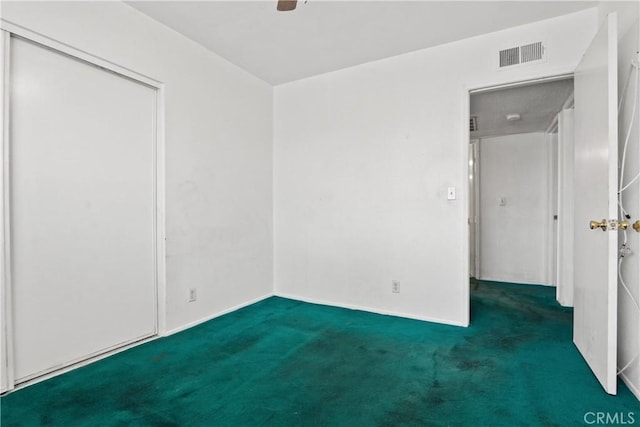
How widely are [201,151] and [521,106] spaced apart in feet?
12.1

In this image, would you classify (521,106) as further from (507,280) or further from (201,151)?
(201,151)

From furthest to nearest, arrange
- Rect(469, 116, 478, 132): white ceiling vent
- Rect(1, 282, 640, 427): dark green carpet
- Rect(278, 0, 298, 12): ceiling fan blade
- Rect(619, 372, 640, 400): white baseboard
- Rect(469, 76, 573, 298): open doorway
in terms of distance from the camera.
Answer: Rect(469, 76, 573, 298): open doorway < Rect(469, 116, 478, 132): white ceiling vent < Rect(619, 372, 640, 400): white baseboard < Rect(1, 282, 640, 427): dark green carpet < Rect(278, 0, 298, 12): ceiling fan blade

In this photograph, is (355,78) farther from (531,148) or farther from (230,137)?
(531,148)

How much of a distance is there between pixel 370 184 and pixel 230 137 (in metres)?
1.58

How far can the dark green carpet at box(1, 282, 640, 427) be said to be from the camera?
5.61 ft

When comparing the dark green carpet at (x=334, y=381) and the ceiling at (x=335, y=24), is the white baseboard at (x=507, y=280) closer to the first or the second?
the dark green carpet at (x=334, y=381)

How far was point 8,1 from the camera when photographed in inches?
75.5

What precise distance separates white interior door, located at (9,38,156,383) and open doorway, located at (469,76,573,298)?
3.96 metres

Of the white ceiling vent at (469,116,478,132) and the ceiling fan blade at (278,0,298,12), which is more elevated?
the white ceiling vent at (469,116,478,132)

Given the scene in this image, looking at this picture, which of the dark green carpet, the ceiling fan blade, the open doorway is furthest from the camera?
the open doorway


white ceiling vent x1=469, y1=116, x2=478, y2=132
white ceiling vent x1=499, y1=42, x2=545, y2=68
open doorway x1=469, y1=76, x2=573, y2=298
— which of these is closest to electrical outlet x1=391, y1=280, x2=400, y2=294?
white ceiling vent x1=499, y1=42, x2=545, y2=68

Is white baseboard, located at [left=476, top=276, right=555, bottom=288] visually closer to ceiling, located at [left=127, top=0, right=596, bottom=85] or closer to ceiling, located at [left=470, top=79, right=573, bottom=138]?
ceiling, located at [left=470, top=79, right=573, bottom=138]

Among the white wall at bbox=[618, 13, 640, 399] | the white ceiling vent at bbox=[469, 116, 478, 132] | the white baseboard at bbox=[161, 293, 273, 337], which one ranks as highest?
the white ceiling vent at bbox=[469, 116, 478, 132]

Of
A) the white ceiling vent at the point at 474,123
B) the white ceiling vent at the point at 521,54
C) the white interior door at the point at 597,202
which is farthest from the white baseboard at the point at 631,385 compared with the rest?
the white ceiling vent at the point at 474,123
